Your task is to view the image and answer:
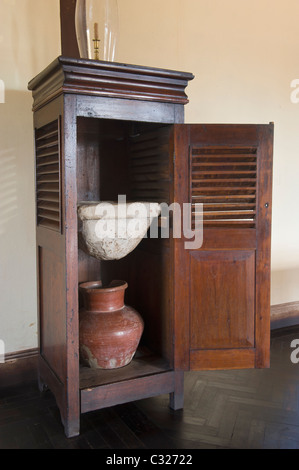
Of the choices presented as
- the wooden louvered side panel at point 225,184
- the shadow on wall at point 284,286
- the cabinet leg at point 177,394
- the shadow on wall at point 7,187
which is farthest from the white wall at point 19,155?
the shadow on wall at point 284,286

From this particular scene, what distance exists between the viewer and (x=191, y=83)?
3328mm

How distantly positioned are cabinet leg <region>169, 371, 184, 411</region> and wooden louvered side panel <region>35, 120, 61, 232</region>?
3.37 ft

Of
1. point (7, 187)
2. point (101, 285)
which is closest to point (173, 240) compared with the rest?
point (101, 285)

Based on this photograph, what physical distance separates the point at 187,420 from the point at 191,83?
231 cm

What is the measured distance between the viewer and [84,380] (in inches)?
91.5

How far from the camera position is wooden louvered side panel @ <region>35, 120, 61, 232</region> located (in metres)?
2.25

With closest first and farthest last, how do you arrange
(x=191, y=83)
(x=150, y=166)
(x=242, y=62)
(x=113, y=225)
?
(x=113, y=225), (x=150, y=166), (x=191, y=83), (x=242, y=62)

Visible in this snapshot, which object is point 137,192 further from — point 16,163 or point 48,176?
point 16,163

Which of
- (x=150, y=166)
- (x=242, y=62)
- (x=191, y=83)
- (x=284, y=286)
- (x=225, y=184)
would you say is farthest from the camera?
(x=284, y=286)

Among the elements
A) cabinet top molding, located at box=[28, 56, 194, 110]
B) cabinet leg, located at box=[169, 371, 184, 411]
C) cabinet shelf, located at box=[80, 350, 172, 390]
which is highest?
cabinet top molding, located at box=[28, 56, 194, 110]

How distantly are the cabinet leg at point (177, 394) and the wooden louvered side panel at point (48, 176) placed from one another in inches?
40.5

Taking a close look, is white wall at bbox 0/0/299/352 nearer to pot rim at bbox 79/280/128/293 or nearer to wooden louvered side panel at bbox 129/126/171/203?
pot rim at bbox 79/280/128/293

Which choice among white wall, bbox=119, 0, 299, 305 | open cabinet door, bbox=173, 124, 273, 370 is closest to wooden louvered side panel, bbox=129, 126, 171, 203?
open cabinet door, bbox=173, 124, 273, 370

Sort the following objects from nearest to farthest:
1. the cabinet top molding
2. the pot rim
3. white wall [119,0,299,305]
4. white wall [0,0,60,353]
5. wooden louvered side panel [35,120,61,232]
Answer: the cabinet top molding, wooden louvered side panel [35,120,61,232], the pot rim, white wall [0,0,60,353], white wall [119,0,299,305]
